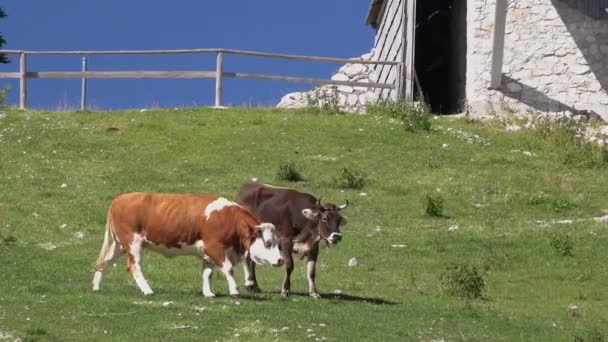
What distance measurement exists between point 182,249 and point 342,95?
27.0 m

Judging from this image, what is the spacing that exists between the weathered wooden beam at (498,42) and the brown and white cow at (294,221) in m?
19.3

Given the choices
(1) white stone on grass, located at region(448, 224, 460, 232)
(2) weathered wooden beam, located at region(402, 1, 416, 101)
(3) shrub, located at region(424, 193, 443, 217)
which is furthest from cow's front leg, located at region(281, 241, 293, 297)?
(2) weathered wooden beam, located at region(402, 1, 416, 101)

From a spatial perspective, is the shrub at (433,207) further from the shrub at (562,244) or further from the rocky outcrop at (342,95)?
the rocky outcrop at (342,95)

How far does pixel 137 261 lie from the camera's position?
20.1 m

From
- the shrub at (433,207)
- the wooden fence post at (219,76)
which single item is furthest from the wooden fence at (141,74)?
the shrub at (433,207)

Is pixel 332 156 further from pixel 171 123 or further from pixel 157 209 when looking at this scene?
pixel 157 209

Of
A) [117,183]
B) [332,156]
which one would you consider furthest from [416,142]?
[117,183]

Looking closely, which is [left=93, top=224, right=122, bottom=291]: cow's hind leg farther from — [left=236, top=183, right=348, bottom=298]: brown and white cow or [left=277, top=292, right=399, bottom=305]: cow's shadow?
[left=277, top=292, right=399, bottom=305]: cow's shadow

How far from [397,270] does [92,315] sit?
7544 millimetres

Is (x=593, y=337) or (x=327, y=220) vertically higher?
(x=327, y=220)

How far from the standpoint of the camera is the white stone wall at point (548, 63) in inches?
1622

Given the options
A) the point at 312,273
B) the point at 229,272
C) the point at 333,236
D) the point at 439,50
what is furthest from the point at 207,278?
the point at 439,50

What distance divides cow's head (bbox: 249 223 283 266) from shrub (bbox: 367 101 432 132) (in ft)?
60.2

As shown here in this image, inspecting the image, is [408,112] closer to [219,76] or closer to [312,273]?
[219,76]
